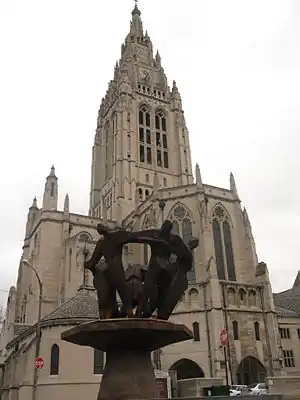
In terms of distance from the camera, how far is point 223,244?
39594 millimetres

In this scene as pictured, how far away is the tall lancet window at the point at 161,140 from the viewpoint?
210ft

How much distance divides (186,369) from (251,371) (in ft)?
17.3

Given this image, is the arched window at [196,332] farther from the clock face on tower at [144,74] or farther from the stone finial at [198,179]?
the clock face on tower at [144,74]

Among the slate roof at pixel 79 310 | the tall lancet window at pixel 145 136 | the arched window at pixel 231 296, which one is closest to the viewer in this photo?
the slate roof at pixel 79 310

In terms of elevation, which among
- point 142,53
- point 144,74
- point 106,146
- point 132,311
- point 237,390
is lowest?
point 237,390

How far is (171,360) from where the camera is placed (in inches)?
1275

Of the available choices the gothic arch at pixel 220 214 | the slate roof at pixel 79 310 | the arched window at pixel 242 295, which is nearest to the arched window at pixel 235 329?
the arched window at pixel 242 295

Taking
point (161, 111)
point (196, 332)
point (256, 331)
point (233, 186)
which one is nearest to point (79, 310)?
point (196, 332)

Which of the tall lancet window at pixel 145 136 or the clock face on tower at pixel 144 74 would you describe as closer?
the tall lancet window at pixel 145 136

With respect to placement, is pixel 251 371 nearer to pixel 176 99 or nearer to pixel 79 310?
pixel 79 310

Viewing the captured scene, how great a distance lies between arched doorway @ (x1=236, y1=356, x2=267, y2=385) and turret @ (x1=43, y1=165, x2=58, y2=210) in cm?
2845


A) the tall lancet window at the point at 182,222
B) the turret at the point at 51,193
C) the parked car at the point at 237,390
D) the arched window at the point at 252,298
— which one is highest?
the turret at the point at 51,193

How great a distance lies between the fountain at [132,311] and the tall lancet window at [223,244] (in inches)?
1061

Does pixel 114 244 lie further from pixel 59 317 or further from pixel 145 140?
pixel 145 140
